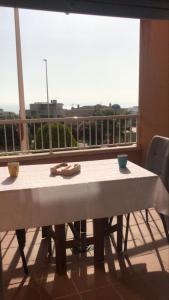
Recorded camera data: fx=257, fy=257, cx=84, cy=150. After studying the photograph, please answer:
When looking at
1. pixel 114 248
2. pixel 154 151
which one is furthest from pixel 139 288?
pixel 154 151

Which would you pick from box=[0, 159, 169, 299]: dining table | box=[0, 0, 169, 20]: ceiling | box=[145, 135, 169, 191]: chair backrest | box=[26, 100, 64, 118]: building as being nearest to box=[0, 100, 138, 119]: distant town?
box=[26, 100, 64, 118]: building

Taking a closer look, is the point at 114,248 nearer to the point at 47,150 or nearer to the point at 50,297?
the point at 50,297

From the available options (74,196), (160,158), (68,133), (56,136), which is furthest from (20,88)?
(74,196)

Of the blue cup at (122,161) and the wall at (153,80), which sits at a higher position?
the wall at (153,80)

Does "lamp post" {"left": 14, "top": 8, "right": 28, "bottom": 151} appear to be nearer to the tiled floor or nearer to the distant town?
the distant town

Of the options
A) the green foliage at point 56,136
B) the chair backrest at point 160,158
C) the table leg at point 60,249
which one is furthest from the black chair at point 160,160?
the green foliage at point 56,136

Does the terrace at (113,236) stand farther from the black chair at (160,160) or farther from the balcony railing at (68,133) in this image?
the black chair at (160,160)

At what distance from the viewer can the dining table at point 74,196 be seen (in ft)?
5.01

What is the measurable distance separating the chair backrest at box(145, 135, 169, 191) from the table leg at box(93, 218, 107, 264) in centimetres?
64

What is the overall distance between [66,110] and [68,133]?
0.41 m

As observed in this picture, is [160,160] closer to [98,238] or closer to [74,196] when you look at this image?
[98,238]

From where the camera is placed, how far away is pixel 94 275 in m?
1.98

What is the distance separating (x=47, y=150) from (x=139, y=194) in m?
2.81

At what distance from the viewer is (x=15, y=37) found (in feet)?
14.8
